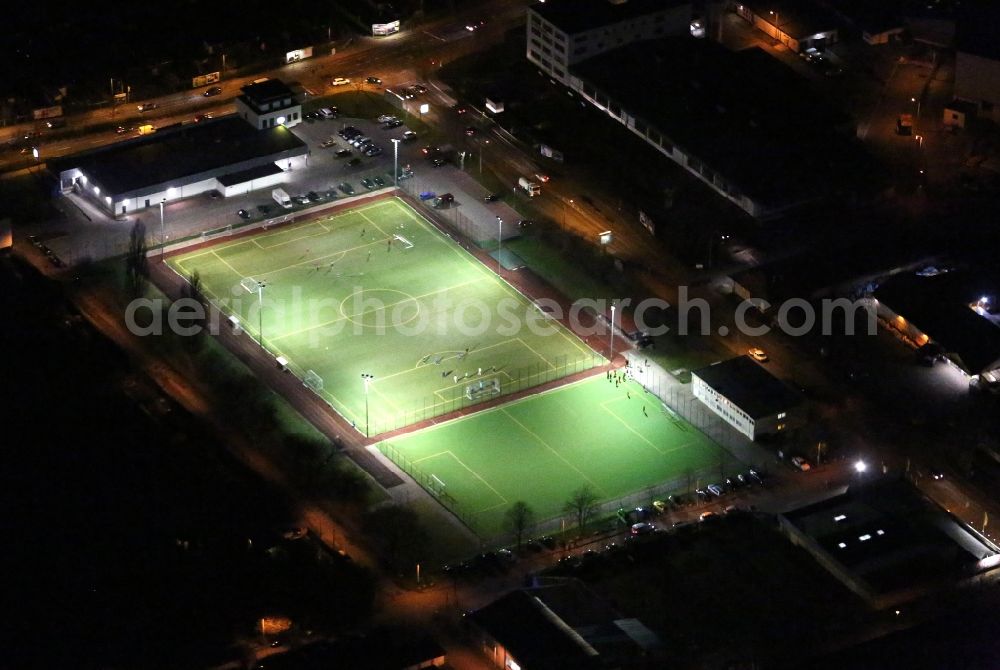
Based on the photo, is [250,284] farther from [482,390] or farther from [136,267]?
[482,390]

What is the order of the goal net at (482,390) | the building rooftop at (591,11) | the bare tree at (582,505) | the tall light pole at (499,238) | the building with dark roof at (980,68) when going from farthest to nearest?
1. the building rooftop at (591,11)
2. the building with dark roof at (980,68)
3. the tall light pole at (499,238)
4. the goal net at (482,390)
5. the bare tree at (582,505)

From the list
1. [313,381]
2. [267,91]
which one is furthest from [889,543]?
[267,91]

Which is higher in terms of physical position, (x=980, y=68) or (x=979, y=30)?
(x=979, y=30)

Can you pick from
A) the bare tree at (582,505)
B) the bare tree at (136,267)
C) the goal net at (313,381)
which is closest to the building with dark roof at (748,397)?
the bare tree at (582,505)

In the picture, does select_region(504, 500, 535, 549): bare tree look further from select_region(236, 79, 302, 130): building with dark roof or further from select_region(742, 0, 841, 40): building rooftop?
select_region(742, 0, 841, 40): building rooftop

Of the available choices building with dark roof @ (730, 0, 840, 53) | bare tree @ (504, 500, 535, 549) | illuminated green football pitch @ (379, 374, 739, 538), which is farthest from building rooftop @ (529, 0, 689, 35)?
bare tree @ (504, 500, 535, 549)

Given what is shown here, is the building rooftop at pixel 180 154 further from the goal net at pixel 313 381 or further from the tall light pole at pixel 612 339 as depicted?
the tall light pole at pixel 612 339

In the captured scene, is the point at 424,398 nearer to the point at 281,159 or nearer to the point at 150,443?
the point at 150,443
